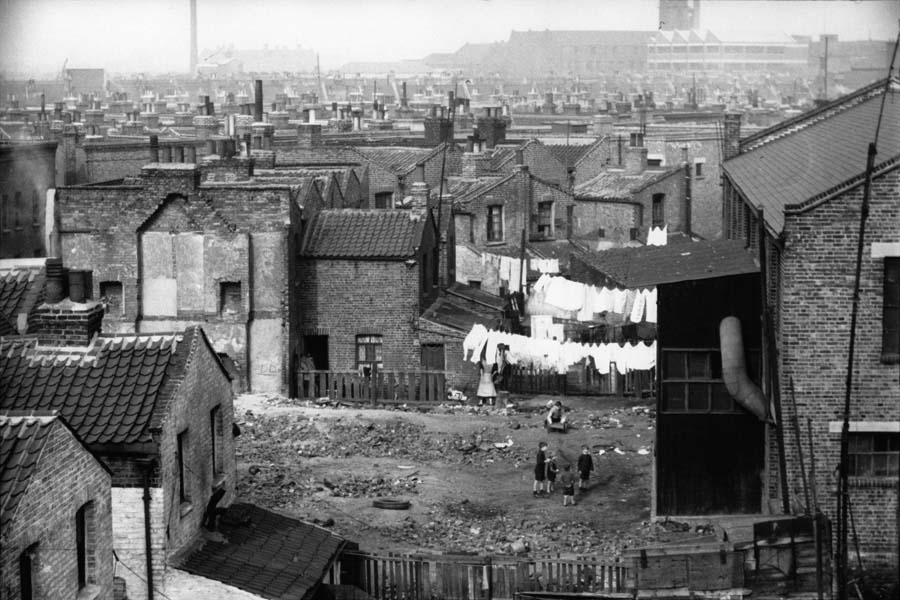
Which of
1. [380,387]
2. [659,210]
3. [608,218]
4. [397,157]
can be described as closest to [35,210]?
[397,157]

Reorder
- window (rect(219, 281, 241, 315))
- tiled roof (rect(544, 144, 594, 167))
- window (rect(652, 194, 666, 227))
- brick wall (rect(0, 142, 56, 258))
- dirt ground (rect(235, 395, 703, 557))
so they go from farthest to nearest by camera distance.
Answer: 1. tiled roof (rect(544, 144, 594, 167))
2. window (rect(652, 194, 666, 227))
3. brick wall (rect(0, 142, 56, 258))
4. window (rect(219, 281, 241, 315))
5. dirt ground (rect(235, 395, 703, 557))

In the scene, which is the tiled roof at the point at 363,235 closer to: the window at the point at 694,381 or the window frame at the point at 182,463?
the window at the point at 694,381

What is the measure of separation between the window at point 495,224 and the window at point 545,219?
2.41 meters

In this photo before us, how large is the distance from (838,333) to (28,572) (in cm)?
1466

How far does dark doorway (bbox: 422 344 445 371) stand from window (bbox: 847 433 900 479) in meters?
19.5

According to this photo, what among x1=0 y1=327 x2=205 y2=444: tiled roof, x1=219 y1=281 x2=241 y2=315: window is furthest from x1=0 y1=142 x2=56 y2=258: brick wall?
x1=0 y1=327 x2=205 y2=444: tiled roof

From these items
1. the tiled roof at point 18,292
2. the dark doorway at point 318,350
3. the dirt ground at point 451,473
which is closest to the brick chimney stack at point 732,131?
the dirt ground at point 451,473

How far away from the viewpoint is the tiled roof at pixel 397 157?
64.1 m

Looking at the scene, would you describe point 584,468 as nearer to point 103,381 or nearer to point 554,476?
point 554,476

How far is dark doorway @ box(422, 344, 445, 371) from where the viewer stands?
1711 inches

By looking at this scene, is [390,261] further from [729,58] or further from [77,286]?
[729,58]

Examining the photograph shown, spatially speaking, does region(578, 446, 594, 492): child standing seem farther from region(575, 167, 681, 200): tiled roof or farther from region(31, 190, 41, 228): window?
region(575, 167, 681, 200): tiled roof

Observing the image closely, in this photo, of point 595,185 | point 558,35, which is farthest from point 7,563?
point 558,35

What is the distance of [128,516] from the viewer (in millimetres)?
19375
